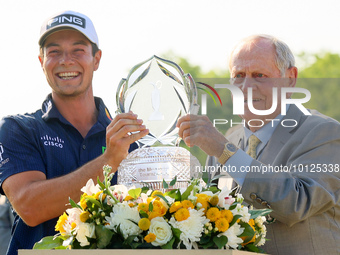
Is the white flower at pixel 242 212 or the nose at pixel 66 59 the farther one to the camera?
the nose at pixel 66 59

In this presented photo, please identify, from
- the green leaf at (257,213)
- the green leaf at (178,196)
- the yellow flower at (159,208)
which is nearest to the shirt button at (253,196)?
the green leaf at (257,213)

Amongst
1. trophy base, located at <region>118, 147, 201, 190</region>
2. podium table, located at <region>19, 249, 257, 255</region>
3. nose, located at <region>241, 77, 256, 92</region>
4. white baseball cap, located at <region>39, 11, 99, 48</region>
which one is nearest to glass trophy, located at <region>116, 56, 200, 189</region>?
trophy base, located at <region>118, 147, 201, 190</region>

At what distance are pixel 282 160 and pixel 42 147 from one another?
5.70ft

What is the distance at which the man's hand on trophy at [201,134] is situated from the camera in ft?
11.3

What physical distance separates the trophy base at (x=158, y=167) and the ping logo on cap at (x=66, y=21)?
4.64ft

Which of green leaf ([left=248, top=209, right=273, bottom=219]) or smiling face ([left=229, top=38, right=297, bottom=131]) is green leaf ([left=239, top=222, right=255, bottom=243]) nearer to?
green leaf ([left=248, top=209, right=273, bottom=219])

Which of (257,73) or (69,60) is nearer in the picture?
(257,73)

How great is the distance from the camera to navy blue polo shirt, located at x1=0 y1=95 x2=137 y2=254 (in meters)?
4.11

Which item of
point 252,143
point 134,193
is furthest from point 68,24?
point 134,193

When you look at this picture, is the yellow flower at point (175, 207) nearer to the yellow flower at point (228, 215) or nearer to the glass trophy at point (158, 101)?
the yellow flower at point (228, 215)

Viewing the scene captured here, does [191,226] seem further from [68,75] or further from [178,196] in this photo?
[68,75]

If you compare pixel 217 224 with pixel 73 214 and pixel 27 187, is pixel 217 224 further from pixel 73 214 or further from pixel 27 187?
pixel 27 187

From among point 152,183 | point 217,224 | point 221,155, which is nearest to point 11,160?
point 152,183

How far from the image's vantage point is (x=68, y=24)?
4.50 m
